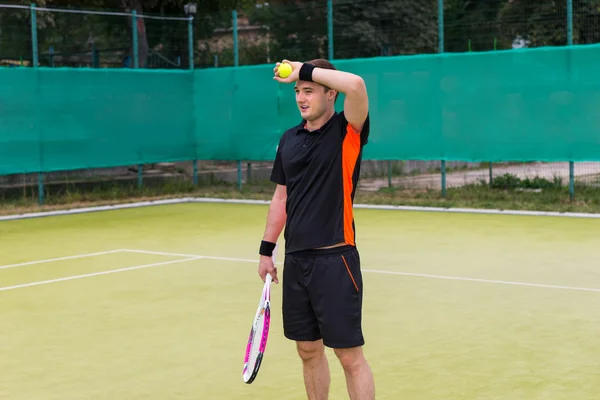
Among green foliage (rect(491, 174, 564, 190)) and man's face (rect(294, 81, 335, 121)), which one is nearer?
man's face (rect(294, 81, 335, 121))

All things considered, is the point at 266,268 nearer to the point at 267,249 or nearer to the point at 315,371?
the point at 267,249

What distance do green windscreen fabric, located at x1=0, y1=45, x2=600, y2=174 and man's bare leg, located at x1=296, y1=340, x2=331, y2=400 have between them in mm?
11045

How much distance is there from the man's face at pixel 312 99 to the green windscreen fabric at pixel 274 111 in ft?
36.6

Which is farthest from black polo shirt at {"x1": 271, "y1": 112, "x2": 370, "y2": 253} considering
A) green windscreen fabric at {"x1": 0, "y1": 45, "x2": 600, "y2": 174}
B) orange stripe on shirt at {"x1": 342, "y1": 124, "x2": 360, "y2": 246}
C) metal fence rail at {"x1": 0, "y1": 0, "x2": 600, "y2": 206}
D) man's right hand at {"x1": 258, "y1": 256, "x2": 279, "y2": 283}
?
metal fence rail at {"x1": 0, "y1": 0, "x2": 600, "y2": 206}

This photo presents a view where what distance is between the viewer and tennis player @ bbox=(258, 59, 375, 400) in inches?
194

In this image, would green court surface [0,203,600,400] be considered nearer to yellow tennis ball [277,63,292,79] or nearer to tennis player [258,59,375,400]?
tennis player [258,59,375,400]

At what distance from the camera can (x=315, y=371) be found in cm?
519

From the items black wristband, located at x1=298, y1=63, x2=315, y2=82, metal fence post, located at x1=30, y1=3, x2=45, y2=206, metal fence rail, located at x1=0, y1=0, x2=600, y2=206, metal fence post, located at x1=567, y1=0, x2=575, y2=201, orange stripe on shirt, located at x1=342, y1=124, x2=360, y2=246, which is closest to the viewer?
black wristband, located at x1=298, y1=63, x2=315, y2=82

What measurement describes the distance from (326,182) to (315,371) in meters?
0.96

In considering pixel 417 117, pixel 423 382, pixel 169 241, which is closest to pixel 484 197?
pixel 417 117

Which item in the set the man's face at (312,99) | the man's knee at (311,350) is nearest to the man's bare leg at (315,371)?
the man's knee at (311,350)

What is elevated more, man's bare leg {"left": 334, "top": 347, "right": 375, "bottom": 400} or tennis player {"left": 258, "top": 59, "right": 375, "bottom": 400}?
tennis player {"left": 258, "top": 59, "right": 375, "bottom": 400}

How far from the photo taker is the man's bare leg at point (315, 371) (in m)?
5.15

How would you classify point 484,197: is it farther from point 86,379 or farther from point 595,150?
point 86,379
